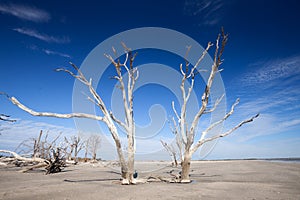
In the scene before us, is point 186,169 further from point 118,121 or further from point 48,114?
point 48,114

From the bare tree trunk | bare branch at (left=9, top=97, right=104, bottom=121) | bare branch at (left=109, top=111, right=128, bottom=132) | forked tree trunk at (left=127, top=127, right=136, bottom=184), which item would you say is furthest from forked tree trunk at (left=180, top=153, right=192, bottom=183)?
bare branch at (left=9, top=97, right=104, bottom=121)

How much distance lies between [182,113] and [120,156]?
3.53 m

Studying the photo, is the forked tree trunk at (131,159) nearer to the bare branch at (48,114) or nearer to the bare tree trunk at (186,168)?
the bare branch at (48,114)

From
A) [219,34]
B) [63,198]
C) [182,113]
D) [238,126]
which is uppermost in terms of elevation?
[219,34]

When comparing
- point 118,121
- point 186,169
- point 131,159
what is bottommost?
point 186,169

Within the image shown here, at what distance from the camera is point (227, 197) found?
16.8 ft

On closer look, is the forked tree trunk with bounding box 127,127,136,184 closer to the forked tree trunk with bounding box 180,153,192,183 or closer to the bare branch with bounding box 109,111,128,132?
the bare branch with bounding box 109,111,128,132

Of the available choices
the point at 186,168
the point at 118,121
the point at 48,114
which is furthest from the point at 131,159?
the point at 48,114

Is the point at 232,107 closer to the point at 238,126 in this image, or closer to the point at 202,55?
the point at 238,126

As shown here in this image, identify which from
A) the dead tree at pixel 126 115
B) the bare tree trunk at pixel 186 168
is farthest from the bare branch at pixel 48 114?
the bare tree trunk at pixel 186 168

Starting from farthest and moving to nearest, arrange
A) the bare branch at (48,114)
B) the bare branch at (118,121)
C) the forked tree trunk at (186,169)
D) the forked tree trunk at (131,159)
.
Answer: the forked tree trunk at (186,169) < the bare branch at (118,121) < the forked tree trunk at (131,159) < the bare branch at (48,114)

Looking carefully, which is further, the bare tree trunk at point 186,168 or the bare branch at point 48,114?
the bare tree trunk at point 186,168

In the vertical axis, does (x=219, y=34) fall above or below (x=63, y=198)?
above

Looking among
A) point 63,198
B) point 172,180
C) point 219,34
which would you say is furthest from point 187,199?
point 219,34
